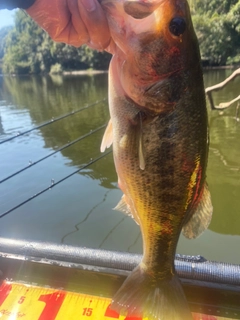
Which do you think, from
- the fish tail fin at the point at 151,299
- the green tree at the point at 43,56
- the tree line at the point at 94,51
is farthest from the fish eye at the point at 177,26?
the green tree at the point at 43,56

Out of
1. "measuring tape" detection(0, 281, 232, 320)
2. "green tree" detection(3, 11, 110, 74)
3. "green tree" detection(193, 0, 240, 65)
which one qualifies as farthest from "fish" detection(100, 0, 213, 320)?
"green tree" detection(3, 11, 110, 74)

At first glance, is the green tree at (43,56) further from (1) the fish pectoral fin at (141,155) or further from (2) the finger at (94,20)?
(1) the fish pectoral fin at (141,155)

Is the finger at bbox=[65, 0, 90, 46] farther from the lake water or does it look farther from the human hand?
the lake water

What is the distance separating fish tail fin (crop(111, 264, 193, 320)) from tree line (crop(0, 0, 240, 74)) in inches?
510

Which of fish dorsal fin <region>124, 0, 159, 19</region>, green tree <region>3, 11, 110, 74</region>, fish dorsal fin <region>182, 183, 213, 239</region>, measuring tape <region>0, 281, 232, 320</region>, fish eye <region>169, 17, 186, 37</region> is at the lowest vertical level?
green tree <region>3, 11, 110, 74</region>

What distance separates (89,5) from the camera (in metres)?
1.52

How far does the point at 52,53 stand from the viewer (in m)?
66.3

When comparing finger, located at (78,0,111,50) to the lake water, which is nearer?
finger, located at (78,0,111,50)

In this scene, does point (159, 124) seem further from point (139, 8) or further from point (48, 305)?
point (48, 305)

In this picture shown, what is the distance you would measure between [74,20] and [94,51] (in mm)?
59057

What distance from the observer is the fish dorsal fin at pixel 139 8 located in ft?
4.74

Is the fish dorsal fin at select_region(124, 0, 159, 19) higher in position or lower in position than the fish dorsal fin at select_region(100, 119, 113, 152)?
higher

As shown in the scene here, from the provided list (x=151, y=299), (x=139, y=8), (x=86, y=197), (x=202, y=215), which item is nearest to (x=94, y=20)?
(x=139, y=8)

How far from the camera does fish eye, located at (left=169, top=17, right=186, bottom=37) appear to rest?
4.94ft
